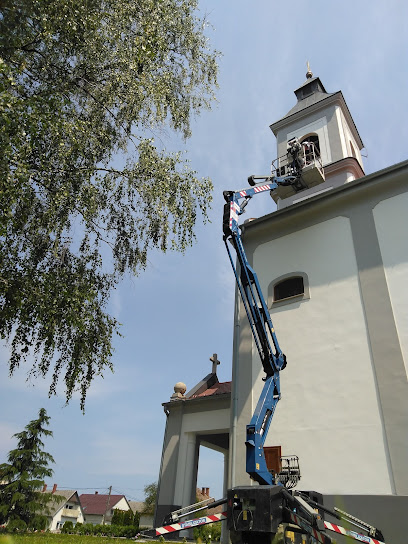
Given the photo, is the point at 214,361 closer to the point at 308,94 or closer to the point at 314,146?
the point at 314,146

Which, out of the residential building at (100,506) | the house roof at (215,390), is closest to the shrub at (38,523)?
the house roof at (215,390)

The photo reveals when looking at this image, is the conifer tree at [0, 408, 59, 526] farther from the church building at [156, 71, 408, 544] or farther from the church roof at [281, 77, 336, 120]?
the church roof at [281, 77, 336, 120]

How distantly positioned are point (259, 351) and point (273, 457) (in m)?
3.29

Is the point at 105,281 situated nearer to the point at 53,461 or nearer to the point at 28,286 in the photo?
the point at 28,286

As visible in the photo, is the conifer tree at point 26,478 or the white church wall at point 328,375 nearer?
the white church wall at point 328,375

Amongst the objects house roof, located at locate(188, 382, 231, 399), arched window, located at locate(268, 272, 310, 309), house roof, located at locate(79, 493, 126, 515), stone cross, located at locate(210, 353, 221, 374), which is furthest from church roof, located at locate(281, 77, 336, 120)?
house roof, located at locate(79, 493, 126, 515)

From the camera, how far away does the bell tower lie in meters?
15.6

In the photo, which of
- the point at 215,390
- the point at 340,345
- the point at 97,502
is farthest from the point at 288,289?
the point at 97,502

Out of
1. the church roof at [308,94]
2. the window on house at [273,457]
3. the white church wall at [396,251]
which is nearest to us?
the white church wall at [396,251]

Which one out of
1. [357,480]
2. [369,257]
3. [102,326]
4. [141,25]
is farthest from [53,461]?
[141,25]

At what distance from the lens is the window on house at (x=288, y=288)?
12648 mm

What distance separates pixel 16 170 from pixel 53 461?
23.7 m

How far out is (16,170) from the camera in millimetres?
6652

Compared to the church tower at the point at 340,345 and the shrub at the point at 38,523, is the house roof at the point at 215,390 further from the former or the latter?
the shrub at the point at 38,523
